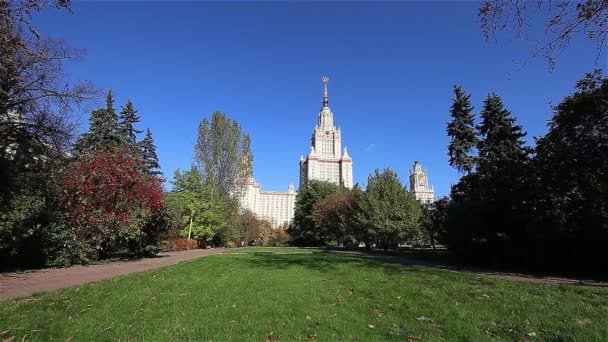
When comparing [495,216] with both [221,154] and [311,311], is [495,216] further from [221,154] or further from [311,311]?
[221,154]

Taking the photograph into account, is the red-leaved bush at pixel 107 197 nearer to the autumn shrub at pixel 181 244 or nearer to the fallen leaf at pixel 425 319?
the autumn shrub at pixel 181 244

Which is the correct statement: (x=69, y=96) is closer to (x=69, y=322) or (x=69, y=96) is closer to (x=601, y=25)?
(x=69, y=322)

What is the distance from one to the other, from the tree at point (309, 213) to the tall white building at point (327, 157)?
161 ft

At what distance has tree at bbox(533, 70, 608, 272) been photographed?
47.3 feet

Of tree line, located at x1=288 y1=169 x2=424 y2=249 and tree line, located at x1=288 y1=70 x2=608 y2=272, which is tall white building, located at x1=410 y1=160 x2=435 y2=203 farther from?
tree line, located at x1=288 y1=70 x2=608 y2=272

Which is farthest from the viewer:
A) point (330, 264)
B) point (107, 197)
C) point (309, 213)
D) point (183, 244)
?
point (309, 213)

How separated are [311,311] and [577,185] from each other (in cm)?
1393

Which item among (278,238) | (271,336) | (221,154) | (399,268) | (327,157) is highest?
(327,157)

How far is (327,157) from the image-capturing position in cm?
12888

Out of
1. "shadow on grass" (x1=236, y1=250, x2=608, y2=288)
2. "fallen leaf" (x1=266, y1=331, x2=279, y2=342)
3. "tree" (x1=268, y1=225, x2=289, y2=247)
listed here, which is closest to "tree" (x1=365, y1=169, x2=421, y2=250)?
"shadow on grass" (x1=236, y1=250, x2=608, y2=288)

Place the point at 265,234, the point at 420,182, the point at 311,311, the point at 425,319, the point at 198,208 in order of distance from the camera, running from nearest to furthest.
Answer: the point at 425,319 < the point at 311,311 < the point at 198,208 < the point at 265,234 < the point at 420,182

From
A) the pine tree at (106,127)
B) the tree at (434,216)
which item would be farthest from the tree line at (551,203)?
the pine tree at (106,127)

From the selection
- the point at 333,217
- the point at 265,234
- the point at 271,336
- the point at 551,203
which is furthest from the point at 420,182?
the point at 271,336

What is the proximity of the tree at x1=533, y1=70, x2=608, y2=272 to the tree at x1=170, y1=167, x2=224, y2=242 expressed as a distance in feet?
105
